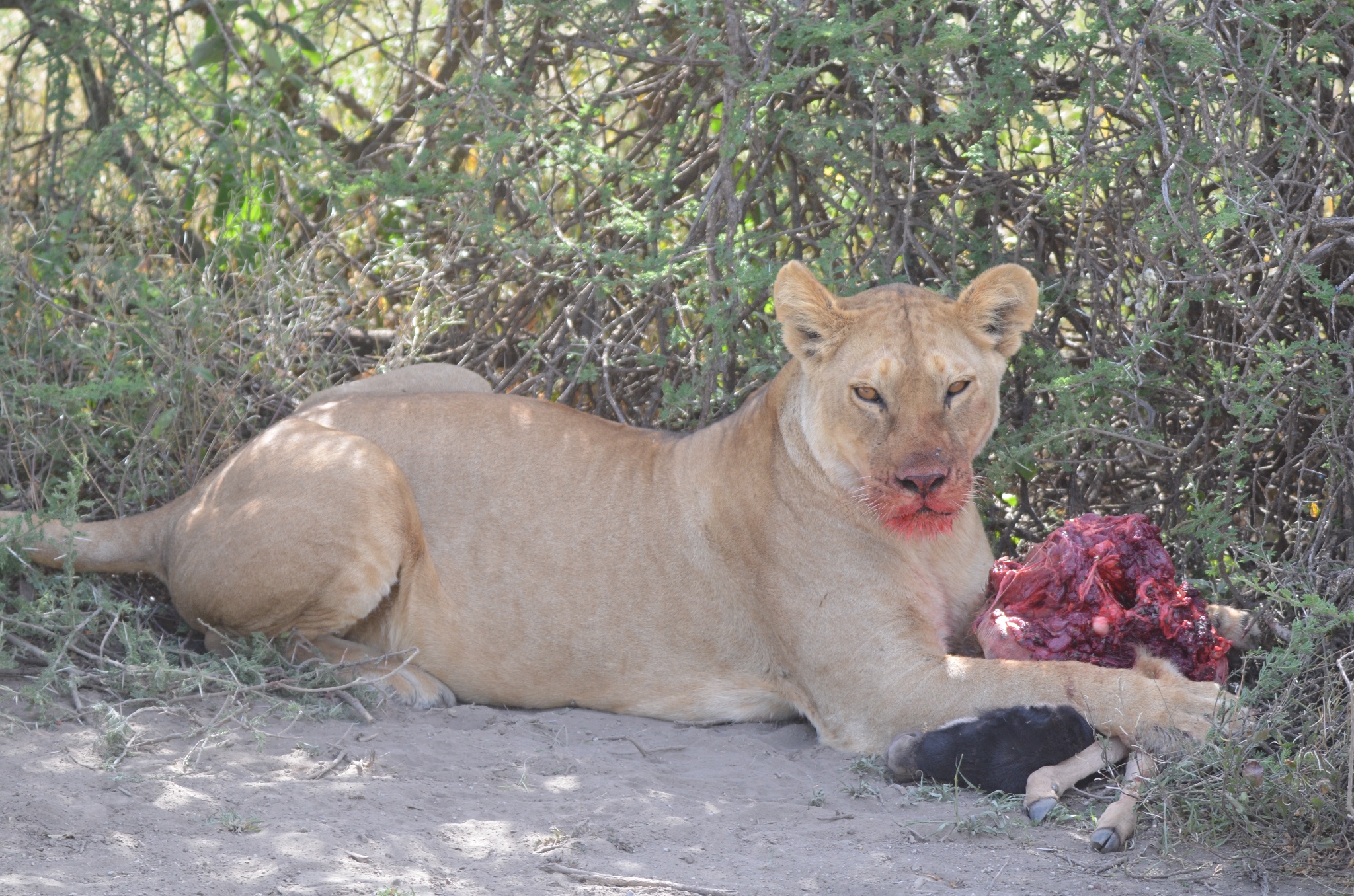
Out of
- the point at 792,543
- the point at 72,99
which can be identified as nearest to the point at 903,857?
the point at 792,543

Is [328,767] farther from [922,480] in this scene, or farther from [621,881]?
[922,480]

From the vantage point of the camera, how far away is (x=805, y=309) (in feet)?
12.9

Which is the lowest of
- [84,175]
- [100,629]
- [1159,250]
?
[100,629]

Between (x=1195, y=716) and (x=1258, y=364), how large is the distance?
4.90 ft

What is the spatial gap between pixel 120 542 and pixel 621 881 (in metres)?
2.42

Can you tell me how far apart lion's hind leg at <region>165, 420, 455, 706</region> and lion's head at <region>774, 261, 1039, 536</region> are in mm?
1399

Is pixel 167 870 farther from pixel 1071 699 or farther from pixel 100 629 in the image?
pixel 1071 699

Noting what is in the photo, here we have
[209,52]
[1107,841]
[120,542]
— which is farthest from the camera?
[209,52]

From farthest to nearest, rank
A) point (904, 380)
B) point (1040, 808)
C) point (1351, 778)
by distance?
1. point (904, 380)
2. point (1040, 808)
3. point (1351, 778)

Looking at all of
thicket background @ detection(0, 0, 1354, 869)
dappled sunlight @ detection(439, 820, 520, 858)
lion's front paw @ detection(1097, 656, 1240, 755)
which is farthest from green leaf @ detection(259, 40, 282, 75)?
lion's front paw @ detection(1097, 656, 1240, 755)

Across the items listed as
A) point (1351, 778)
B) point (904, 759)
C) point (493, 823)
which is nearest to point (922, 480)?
point (904, 759)

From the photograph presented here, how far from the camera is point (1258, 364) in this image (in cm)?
443

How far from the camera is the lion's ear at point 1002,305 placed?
12.9 feet

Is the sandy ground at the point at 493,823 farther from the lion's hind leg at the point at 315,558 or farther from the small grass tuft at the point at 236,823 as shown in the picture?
the lion's hind leg at the point at 315,558
